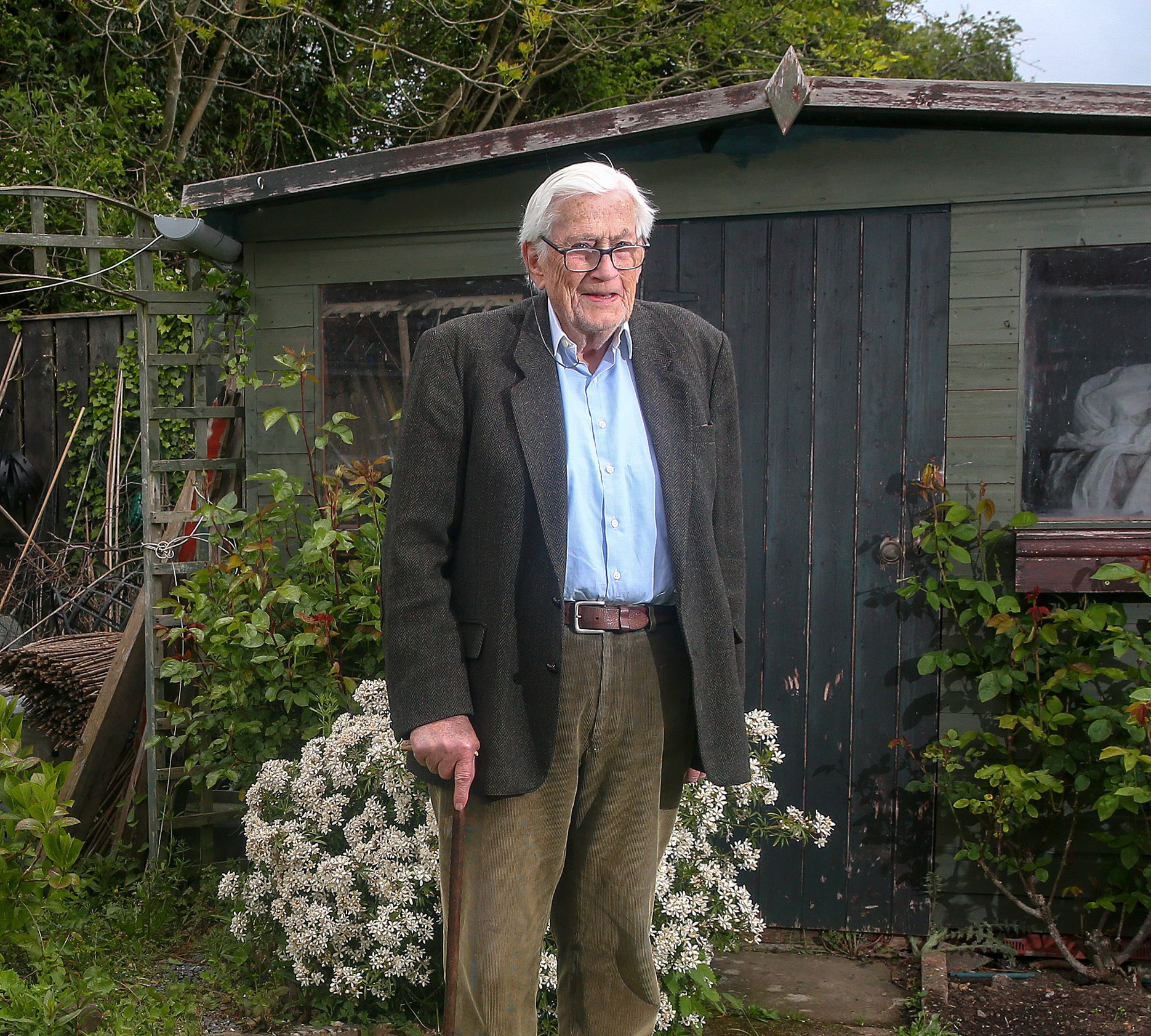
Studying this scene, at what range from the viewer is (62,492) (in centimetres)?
711

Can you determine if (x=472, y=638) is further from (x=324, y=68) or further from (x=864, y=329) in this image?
(x=324, y=68)

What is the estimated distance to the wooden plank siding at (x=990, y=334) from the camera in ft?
12.2

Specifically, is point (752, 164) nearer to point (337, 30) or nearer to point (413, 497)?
point (413, 497)

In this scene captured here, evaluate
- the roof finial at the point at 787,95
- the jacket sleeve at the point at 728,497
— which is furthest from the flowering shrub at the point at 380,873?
the roof finial at the point at 787,95

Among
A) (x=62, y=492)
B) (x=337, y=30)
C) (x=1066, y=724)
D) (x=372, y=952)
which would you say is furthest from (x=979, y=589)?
(x=337, y=30)

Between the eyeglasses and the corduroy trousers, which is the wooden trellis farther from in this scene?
the eyeglasses

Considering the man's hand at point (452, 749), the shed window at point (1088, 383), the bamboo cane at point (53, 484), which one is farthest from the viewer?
the bamboo cane at point (53, 484)

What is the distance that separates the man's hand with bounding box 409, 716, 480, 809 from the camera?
1.89 metres

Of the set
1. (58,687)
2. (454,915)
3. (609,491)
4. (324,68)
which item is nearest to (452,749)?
(454,915)

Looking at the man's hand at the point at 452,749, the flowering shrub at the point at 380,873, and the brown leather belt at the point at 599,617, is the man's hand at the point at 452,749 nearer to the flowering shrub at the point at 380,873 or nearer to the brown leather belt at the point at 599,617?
the brown leather belt at the point at 599,617

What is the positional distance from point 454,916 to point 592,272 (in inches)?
45.6

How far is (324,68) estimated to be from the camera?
10.7 meters

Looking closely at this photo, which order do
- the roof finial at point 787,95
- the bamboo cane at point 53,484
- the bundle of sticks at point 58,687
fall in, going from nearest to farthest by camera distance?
the roof finial at point 787,95, the bundle of sticks at point 58,687, the bamboo cane at point 53,484

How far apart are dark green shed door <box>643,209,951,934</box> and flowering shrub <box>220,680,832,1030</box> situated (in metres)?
0.59
